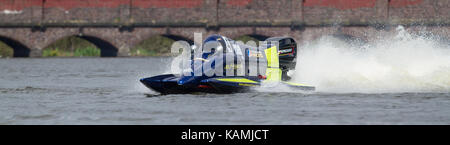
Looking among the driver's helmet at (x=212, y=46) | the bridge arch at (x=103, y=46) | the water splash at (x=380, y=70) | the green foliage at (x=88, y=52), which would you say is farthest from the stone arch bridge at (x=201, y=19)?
the driver's helmet at (x=212, y=46)

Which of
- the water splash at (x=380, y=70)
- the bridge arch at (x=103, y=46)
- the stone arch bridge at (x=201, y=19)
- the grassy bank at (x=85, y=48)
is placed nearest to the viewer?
the water splash at (x=380, y=70)

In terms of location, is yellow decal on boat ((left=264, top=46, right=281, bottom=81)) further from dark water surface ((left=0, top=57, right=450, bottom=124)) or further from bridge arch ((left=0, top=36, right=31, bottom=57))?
bridge arch ((left=0, top=36, right=31, bottom=57))

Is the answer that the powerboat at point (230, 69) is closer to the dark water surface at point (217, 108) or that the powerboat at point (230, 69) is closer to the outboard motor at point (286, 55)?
the outboard motor at point (286, 55)

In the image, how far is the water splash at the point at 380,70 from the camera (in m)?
22.1

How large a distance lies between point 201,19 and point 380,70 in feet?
132

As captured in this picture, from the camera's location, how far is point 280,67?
2128cm

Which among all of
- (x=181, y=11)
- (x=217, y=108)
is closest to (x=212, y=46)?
(x=217, y=108)

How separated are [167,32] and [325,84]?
137ft

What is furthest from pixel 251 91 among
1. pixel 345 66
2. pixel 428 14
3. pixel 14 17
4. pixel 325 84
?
pixel 14 17

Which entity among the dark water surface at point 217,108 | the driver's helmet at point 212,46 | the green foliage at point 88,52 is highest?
the driver's helmet at point 212,46

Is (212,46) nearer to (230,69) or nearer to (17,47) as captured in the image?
(230,69)

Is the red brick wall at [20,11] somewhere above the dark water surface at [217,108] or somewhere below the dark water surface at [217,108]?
above

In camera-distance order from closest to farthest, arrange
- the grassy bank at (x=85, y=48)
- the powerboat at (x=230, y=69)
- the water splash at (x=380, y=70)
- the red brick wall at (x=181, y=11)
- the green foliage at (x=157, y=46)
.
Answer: the powerboat at (x=230, y=69)
the water splash at (x=380, y=70)
the red brick wall at (x=181, y=11)
the grassy bank at (x=85, y=48)
the green foliage at (x=157, y=46)

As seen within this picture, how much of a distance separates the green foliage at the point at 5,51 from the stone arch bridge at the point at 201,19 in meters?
0.97
